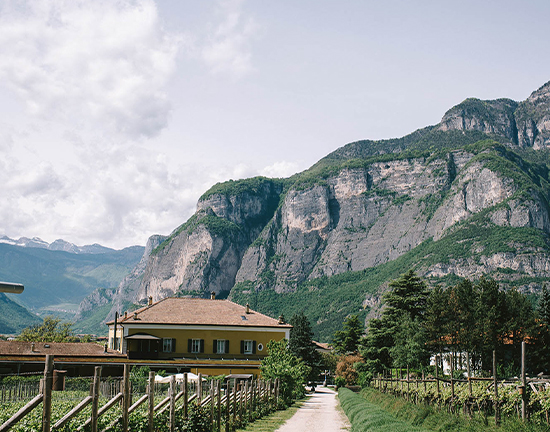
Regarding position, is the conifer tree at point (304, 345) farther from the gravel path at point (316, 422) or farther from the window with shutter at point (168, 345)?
the gravel path at point (316, 422)

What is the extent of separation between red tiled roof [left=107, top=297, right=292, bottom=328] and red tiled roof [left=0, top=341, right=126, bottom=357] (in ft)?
9.67

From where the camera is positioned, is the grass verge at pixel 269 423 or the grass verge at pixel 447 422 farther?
the grass verge at pixel 269 423

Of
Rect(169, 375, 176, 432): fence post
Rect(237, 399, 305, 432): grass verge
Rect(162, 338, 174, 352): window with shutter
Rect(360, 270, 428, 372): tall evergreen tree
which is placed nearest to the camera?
Rect(169, 375, 176, 432): fence post

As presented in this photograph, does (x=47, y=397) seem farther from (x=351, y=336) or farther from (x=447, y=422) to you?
(x=351, y=336)

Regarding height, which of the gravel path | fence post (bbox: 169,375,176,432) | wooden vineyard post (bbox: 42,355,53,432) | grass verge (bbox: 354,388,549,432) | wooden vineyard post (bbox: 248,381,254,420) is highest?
wooden vineyard post (bbox: 42,355,53,432)

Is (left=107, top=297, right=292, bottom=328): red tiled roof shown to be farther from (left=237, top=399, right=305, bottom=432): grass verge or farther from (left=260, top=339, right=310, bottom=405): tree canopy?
(left=237, top=399, right=305, bottom=432): grass verge

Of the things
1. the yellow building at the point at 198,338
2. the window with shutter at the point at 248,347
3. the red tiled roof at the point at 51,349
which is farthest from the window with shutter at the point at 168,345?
the window with shutter at the point at 248,347

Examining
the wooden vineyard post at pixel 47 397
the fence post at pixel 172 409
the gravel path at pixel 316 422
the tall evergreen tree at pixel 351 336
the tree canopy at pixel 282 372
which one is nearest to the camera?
the wooden vineyard post at pixel 47 397

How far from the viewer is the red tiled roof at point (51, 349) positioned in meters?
35.8

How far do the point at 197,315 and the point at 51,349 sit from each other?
10847 mm

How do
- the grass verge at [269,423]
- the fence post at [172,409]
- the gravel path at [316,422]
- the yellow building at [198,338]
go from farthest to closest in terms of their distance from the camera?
the yellow building at [198,338], the gravel path at [316,422], the grass verge at [269,423], the fence post at [172,409]

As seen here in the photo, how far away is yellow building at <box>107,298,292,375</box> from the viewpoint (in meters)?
39.4

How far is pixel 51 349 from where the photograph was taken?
37.7m

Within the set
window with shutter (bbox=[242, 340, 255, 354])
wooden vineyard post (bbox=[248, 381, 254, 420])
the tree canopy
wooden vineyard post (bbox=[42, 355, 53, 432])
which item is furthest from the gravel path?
window with shutter (bbox=[242, 340, 255, 354])
